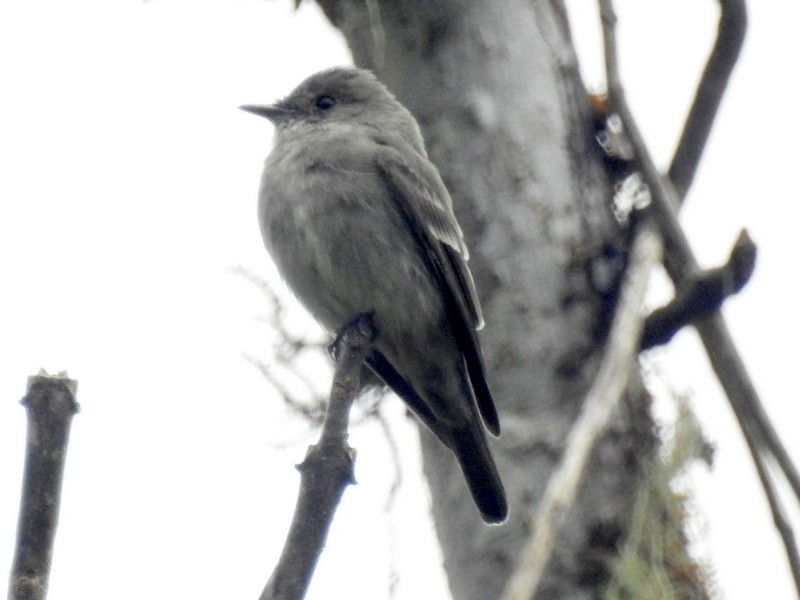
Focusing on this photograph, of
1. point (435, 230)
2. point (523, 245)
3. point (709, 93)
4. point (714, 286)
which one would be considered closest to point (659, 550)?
point (714, 286)

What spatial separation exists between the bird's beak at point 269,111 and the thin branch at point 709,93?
2426 mm

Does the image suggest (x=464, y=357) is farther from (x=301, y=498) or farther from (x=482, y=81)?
(x=301, y=498)

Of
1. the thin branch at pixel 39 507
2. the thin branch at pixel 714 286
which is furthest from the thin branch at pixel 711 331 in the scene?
the thin branch at pixel 39 507

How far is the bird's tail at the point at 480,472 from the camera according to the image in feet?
11.2

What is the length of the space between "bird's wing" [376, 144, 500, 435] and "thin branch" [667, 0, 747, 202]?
2.88 feet

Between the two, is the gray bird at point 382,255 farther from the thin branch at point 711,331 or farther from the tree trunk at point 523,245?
the thin branch at point 711,331

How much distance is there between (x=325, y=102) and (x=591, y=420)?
10.9 feet

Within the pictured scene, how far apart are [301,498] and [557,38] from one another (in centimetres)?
246

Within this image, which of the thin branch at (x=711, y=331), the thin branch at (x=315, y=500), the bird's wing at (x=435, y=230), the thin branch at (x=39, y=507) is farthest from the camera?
the bird's wing at (x=435, y=230)

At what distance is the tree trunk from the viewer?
340 cm

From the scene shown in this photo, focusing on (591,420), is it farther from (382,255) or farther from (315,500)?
(382,255)

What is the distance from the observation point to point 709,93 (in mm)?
3328

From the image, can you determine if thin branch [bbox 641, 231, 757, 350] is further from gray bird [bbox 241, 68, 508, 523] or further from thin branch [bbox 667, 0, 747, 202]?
gray bird [bbox 241, 68, 508, 523]

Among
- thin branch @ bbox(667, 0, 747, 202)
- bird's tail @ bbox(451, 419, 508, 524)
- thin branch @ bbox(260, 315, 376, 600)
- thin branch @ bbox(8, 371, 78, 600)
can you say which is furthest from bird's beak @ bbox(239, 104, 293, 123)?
thin branch @ bbox(8, 371, 78, 600)
